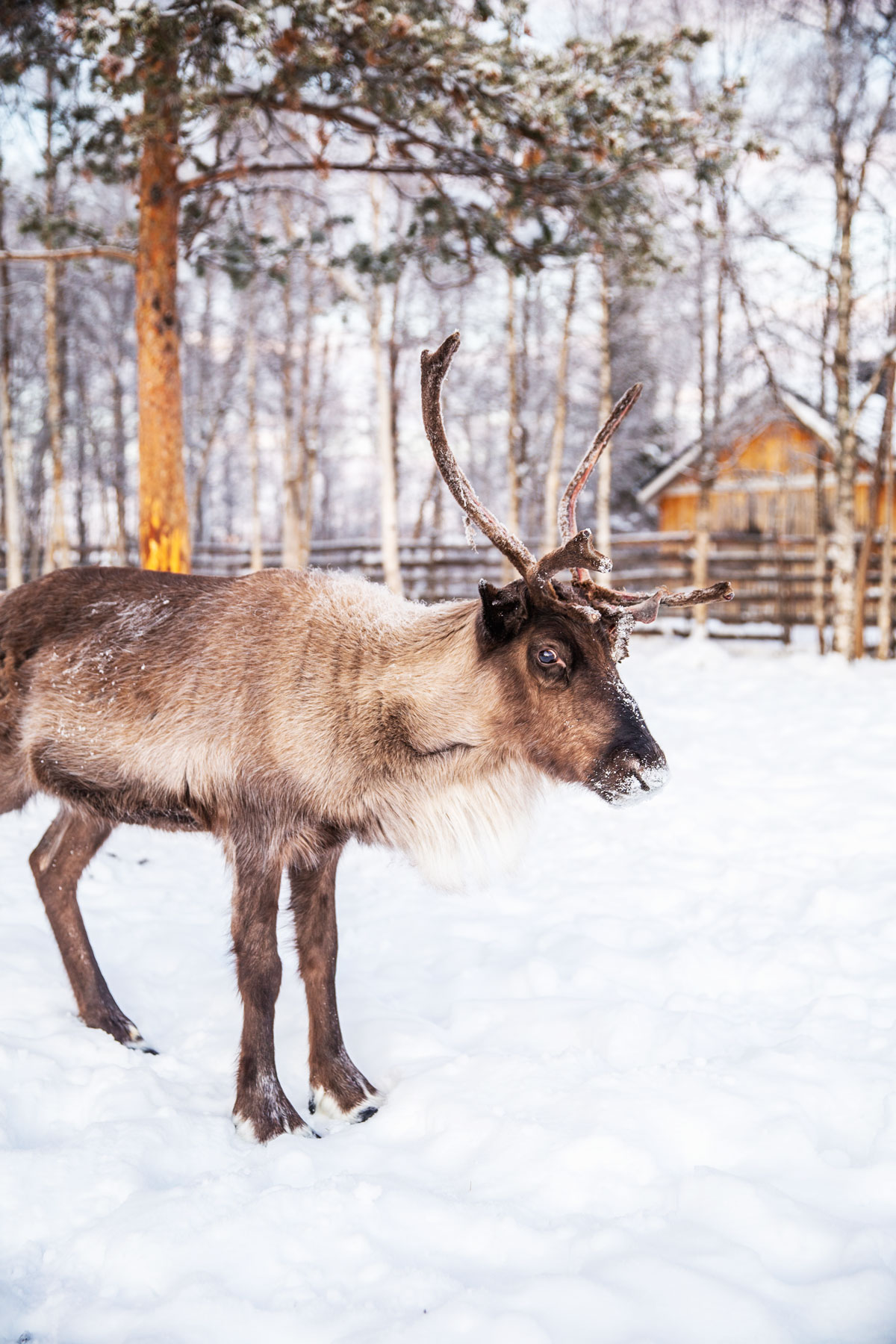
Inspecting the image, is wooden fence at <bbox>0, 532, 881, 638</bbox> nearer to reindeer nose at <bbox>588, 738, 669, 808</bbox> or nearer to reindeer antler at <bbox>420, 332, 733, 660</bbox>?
reindeer antler at <bbox>420, 332, 733, 660</bbox>

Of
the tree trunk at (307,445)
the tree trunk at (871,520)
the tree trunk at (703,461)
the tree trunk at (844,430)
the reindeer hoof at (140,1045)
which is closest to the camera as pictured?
the reindeer hoof at (140,1045)

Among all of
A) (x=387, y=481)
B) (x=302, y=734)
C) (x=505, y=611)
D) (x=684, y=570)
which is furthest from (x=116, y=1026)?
(x=684, y=570)

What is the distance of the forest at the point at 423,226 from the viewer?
591 cm

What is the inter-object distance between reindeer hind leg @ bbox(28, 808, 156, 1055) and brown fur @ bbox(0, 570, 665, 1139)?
0.01m

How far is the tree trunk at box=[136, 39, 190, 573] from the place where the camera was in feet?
19.7

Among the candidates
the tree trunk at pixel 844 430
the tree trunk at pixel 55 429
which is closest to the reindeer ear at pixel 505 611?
the tree trunk at pixel 844 430

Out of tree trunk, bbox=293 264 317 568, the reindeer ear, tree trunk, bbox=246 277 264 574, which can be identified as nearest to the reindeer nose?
the reindeer ear

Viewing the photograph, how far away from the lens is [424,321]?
71.8ft

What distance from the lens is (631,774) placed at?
2.41m

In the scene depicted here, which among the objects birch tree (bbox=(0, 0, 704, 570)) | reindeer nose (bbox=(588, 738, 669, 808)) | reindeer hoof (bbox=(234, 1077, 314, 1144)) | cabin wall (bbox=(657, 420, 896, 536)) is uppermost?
birch tree (bbox=(0, 0, 704, 570))

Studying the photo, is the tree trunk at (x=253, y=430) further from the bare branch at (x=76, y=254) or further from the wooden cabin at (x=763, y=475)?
the bare branch at (x=76, y=254)

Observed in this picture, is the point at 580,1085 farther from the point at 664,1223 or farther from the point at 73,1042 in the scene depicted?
the point at 73,1042

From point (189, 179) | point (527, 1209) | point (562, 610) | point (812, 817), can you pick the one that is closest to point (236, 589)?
point (562, 610)

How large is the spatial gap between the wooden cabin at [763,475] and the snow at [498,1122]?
10.5 metres
